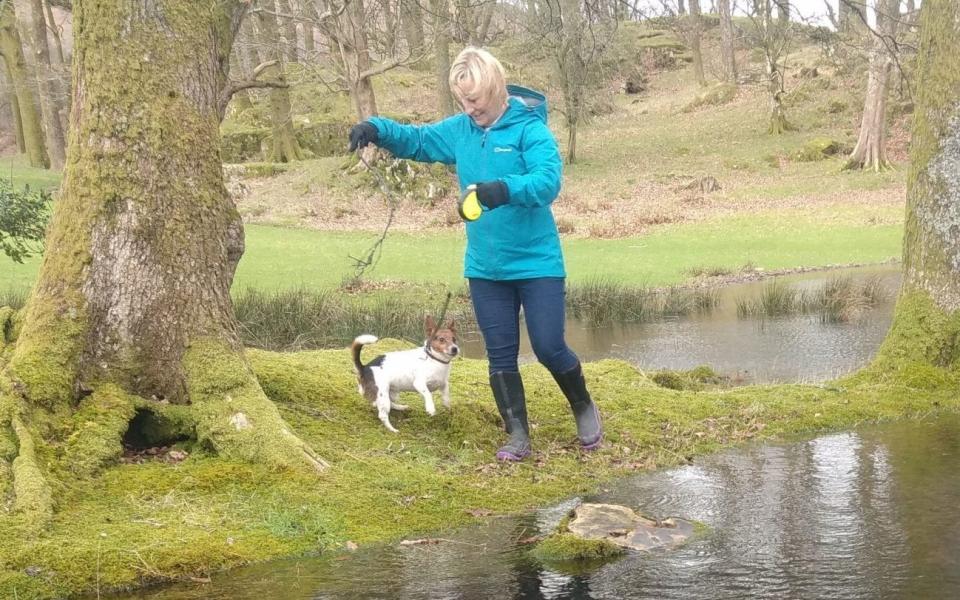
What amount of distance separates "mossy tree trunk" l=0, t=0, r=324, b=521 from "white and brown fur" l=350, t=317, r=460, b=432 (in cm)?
95

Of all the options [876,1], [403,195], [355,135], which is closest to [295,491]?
[355,135]

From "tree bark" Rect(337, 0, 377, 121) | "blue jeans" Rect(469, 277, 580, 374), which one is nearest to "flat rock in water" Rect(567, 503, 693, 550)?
"blue jeans" Rect(469, 277, 580, 374)

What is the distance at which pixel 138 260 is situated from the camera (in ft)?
18.6

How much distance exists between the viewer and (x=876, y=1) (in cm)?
3272

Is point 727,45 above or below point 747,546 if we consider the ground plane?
above

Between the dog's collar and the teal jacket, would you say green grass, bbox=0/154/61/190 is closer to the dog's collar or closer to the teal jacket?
the dog's collar

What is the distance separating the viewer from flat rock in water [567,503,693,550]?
184 inches

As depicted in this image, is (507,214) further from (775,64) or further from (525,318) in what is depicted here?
(775,64)

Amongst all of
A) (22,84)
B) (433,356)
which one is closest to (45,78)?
(22,84)

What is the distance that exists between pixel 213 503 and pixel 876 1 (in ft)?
109

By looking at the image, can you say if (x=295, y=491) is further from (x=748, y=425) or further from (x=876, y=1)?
(x=876, y=1)

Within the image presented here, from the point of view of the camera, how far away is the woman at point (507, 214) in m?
5.69

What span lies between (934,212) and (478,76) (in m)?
4.57

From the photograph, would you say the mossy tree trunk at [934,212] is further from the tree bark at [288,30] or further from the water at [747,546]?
the tree bark at [288,30]
